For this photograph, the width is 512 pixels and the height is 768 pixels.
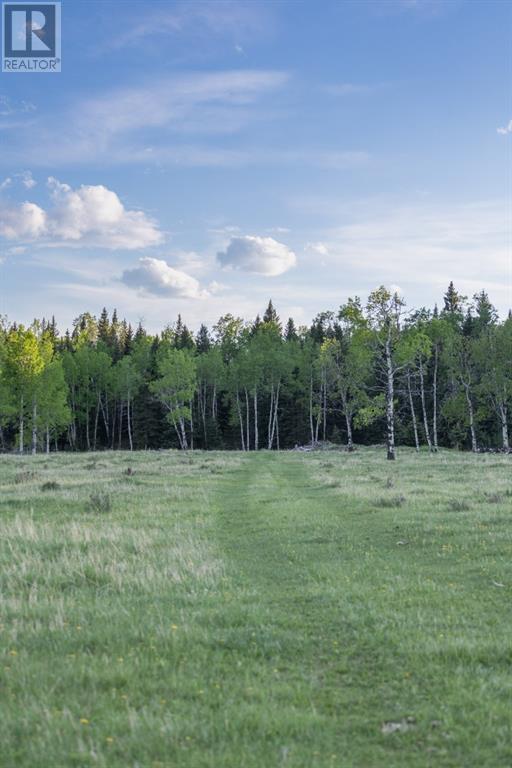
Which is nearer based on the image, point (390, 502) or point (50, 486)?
point (390, 502)

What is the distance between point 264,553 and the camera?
12305 mm

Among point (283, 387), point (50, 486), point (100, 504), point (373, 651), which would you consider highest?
point (283, 387)

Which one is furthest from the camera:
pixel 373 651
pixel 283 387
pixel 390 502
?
pixel 283 387

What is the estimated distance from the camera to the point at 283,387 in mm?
81312

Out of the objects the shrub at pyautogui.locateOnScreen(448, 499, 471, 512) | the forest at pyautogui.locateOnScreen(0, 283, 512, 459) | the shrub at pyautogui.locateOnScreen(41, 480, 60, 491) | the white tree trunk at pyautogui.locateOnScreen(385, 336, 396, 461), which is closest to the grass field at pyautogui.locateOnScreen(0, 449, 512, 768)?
the shrub at pyautogui.locateOnScreen(448, 499, 471, 512)

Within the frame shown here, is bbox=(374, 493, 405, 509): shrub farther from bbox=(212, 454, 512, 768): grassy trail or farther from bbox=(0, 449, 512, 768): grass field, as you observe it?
bbox=(212, 454, 512, 768): grassy trail

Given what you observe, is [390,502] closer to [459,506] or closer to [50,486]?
[459,506]

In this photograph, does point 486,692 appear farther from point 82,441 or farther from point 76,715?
point 82,441

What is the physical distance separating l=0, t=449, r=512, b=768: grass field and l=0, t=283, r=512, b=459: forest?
31.7 meters

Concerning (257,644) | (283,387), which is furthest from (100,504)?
(283,387)

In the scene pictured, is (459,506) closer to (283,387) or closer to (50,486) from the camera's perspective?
(50,486)

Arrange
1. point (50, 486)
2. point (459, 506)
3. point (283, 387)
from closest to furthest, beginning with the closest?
1. point (459, 506)
2. point (50, 486)
3. point (283, 387)

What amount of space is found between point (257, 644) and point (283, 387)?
7439 centimetres

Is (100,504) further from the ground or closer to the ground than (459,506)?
further from the ground
